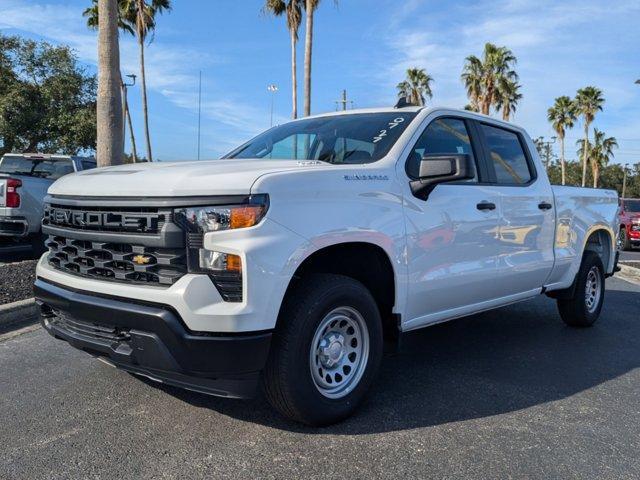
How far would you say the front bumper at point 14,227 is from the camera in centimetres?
902

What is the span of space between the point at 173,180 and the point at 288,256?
714 mm

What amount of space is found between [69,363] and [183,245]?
225cm

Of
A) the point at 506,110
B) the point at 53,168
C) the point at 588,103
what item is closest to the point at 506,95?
the point at 506,110

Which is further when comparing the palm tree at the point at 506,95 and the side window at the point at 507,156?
the palm tree at the point at 506,95

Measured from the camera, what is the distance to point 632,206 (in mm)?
18922

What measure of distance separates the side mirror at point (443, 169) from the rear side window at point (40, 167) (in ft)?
29.7

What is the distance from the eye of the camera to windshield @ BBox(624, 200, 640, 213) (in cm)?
1870

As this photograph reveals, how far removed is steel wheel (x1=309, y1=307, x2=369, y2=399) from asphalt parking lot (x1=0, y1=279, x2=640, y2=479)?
237 mm

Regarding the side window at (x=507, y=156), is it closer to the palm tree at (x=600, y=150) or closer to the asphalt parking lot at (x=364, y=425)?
the asphalt parking lot at (x=364, y=425)

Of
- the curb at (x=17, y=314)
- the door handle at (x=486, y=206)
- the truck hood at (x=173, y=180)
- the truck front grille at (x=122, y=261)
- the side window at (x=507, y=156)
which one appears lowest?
the curb at (x=17, y=314)

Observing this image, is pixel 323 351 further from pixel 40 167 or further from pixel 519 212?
pixel 40 167

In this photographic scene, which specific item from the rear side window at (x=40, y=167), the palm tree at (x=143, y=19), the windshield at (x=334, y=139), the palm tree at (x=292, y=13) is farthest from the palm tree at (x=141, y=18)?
the windshield at (x=334, y=139)

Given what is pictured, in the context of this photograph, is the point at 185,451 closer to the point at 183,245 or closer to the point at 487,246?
the point at 183,245

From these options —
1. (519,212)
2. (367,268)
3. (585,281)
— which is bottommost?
(585,281)
